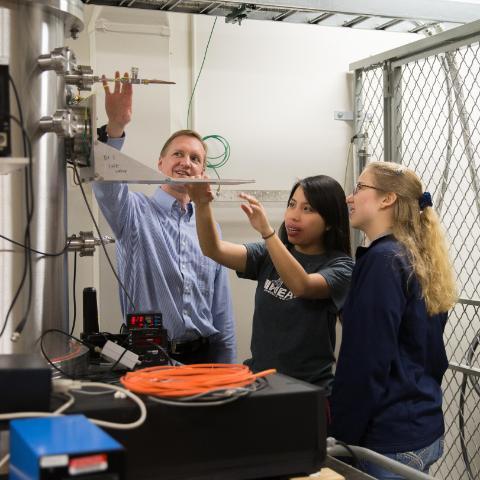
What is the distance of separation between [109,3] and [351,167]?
59.0 inches

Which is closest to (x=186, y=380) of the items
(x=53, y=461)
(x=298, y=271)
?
(x=53, y=461)

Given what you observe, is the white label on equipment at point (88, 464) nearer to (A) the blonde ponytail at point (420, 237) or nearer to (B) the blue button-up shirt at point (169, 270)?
(A) the blonde ponytail at point (420, 237)

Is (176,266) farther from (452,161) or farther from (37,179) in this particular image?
(452,161)

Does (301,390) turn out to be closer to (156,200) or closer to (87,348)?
(87,348)

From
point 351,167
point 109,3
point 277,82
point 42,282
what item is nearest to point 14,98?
point 42,282

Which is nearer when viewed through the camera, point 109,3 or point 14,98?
point 14,98

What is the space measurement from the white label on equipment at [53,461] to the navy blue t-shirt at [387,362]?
113cm

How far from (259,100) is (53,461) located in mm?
2719

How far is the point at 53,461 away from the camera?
2.35 ft

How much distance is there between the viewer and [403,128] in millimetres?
3201

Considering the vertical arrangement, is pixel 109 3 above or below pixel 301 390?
above

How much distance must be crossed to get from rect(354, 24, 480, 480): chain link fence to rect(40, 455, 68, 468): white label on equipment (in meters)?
2.56

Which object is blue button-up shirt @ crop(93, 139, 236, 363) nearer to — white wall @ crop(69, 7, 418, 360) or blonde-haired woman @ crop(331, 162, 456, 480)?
white wall @ crop(69, 7, 418, 360)

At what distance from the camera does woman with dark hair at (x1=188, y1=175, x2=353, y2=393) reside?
1.99 metres
